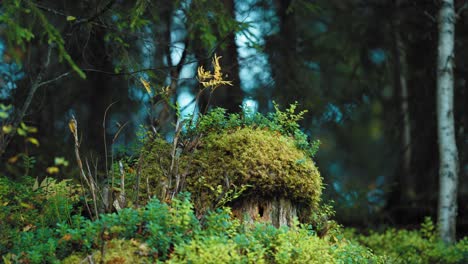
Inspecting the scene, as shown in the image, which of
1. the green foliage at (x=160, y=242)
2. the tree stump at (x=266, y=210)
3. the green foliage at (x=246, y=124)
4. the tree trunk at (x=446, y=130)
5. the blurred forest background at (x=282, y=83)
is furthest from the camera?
the tree trunk at (x=446, y=130)

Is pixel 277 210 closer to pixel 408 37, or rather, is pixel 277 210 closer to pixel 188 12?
pixel 188 12

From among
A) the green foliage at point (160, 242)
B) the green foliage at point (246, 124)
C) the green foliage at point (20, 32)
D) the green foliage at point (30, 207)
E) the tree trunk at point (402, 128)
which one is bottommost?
the green foliage at point (160, 242)

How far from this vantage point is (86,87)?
13078 millimetres

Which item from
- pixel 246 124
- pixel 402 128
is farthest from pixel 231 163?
pixel 402 128

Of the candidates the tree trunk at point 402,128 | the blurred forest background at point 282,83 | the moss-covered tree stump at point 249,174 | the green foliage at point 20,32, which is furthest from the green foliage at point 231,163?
the tree trunk at point 402,128

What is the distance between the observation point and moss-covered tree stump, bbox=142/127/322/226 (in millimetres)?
5812

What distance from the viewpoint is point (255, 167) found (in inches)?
229

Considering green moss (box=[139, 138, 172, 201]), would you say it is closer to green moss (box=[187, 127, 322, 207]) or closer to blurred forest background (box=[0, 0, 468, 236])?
green moss (box=[187, 127, 322, 207])

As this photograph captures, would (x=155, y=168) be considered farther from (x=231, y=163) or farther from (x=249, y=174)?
(x=249, y=174)

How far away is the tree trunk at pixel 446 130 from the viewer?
10578mm

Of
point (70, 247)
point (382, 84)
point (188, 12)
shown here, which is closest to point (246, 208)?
point (70, 247)

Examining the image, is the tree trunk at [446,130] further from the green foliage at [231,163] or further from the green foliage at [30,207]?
the green foliage at [30,207]

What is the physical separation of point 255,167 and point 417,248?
213 inches

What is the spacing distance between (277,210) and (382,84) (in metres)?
7.80
